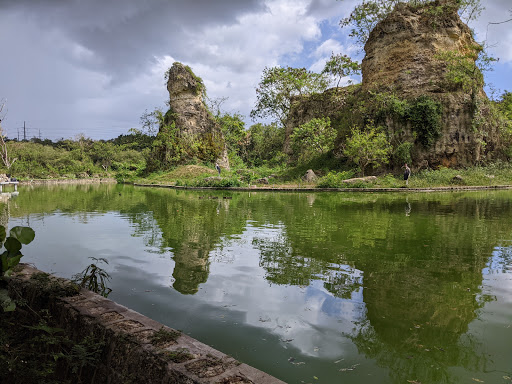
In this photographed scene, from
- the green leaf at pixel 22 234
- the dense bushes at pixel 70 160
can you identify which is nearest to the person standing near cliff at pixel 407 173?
the green leaf at pixel 22 234

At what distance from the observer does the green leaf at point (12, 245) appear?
289 cm

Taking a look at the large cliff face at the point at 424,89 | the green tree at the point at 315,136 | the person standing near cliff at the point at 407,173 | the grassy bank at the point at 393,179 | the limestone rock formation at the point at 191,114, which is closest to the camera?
the person standing near cliff at the point at 407,173

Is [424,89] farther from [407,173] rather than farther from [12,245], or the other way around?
[12,245]

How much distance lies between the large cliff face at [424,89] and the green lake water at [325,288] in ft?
57.2

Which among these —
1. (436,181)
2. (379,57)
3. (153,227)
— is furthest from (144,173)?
(153,227)

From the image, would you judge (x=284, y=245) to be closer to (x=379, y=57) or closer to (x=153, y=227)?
(x=153, y=227)

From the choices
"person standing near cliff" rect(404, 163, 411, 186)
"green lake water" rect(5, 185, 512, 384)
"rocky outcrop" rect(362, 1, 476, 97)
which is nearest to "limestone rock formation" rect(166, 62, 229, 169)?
"rocky outcrop" rect(362, 1, 476, 97)

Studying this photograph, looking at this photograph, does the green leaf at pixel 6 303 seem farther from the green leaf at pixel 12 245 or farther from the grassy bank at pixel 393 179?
the grassy bank at pixel 393 179

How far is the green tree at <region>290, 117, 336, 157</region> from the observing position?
29625 millimetres

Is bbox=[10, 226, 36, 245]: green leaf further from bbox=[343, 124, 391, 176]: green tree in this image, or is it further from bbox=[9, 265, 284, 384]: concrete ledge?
bbox=[343, 124, 391, 176]: green tree

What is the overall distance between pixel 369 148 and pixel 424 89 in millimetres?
6586

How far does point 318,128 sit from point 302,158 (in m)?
2.87

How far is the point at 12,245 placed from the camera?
9.53ft

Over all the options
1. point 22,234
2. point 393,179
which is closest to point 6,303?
point 22,234
